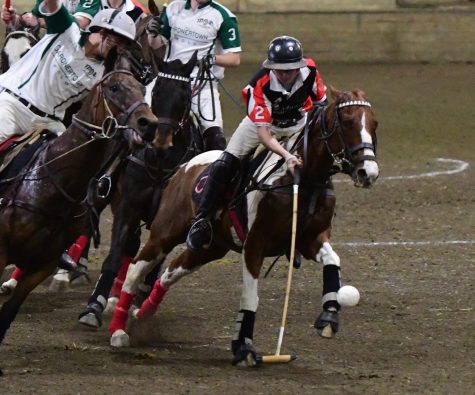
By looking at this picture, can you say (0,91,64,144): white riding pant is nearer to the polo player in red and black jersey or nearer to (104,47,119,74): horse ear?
(104,47,119,74): horse ear

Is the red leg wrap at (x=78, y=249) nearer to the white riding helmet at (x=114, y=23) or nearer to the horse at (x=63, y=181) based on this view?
the horse at (x=63, y=181)

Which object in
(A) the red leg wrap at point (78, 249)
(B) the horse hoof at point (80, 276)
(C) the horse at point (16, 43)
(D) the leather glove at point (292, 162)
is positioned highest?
(C) the horse at point (16, 43)

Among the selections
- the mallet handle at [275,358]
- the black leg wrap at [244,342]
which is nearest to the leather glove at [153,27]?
the black leg wrap at [244,342]

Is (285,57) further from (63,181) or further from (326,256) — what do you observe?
(63,181)

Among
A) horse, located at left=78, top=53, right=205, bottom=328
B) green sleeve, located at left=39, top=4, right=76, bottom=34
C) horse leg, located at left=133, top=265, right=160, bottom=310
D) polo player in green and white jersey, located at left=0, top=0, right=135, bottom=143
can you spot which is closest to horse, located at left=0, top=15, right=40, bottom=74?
horse, located at left=78, top=53, right=205, bottom=328

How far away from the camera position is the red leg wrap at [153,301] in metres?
9.95

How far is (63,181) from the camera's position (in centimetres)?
866

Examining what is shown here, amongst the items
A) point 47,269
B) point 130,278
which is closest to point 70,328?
point 130,278

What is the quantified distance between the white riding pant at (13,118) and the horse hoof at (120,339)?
1518 mm

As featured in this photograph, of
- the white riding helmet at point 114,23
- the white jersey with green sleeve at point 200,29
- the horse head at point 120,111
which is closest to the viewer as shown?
the horse head at point 120,111

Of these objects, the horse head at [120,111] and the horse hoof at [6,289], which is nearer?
the horse head at [120,111]

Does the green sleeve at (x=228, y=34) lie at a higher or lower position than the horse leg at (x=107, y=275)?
higher

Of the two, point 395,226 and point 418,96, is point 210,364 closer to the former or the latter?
point 395,226

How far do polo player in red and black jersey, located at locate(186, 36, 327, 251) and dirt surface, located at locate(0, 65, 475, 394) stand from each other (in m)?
0.95
